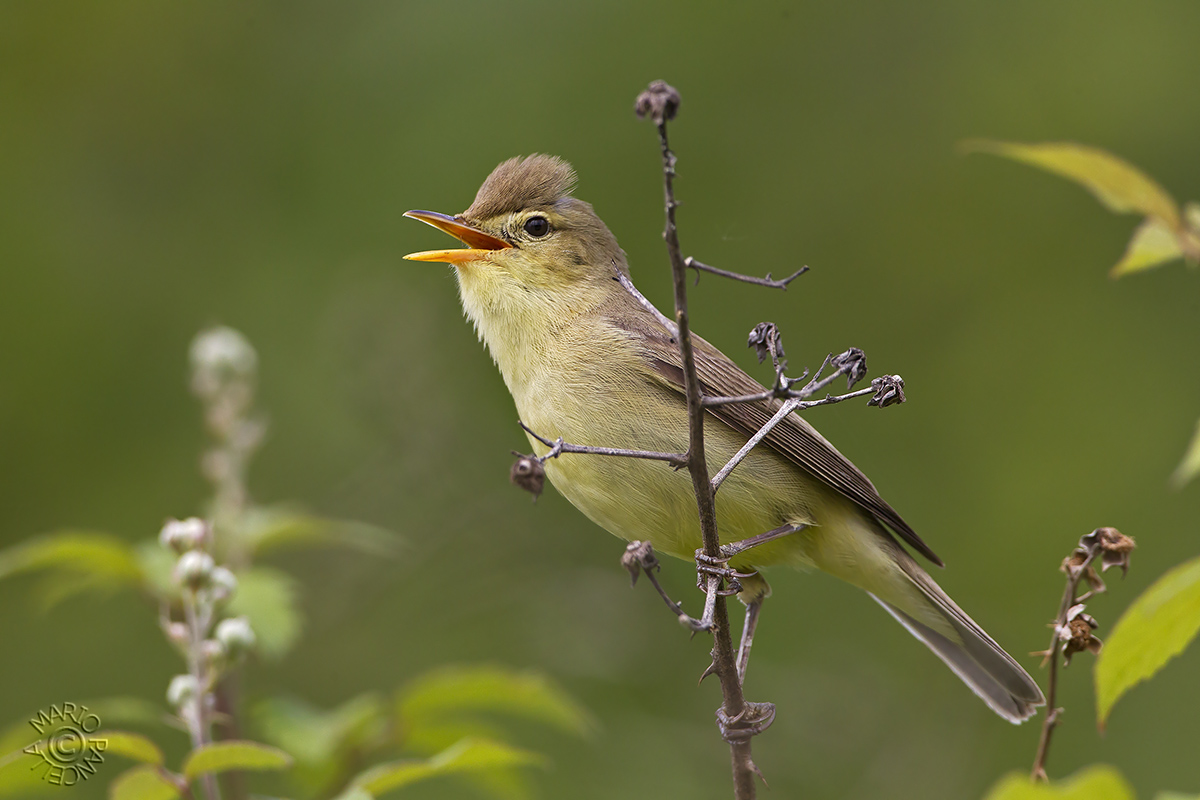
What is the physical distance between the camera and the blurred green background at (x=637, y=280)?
19.8 feet

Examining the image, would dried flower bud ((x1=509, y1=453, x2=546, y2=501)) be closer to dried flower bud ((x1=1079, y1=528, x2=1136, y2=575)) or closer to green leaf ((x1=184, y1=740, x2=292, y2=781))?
green leaf ((x1=184, y1=740, x2=292, y2=781))

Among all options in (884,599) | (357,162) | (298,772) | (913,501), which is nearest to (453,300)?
(357,162)

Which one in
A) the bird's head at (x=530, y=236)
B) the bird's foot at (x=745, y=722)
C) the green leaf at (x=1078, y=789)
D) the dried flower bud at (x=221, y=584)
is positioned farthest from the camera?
the bird's head at (x=530, y=236)

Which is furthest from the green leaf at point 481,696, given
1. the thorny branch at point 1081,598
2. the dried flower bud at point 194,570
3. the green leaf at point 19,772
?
the thorny branch at point 1081,598

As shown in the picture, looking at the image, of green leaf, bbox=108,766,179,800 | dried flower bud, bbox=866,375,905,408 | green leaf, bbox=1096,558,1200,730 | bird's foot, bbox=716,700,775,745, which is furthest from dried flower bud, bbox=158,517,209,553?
green leaf, bbox=1096,558,1200,730

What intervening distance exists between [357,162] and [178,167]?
151 centimetres

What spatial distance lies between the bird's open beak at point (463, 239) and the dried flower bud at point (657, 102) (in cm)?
230

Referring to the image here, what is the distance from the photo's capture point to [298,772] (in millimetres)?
3457

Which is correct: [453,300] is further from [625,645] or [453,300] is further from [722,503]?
[722,503]

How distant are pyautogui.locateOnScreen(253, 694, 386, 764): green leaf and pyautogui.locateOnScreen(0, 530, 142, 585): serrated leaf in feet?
1.85

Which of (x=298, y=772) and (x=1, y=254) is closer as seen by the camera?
(x=298, y=772)

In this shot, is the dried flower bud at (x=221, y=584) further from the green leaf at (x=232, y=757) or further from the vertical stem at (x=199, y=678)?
the green leaf at (x=232, y=757)

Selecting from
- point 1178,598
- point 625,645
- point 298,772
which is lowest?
point 625,645

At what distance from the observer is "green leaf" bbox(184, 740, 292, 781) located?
2365 millimetres
